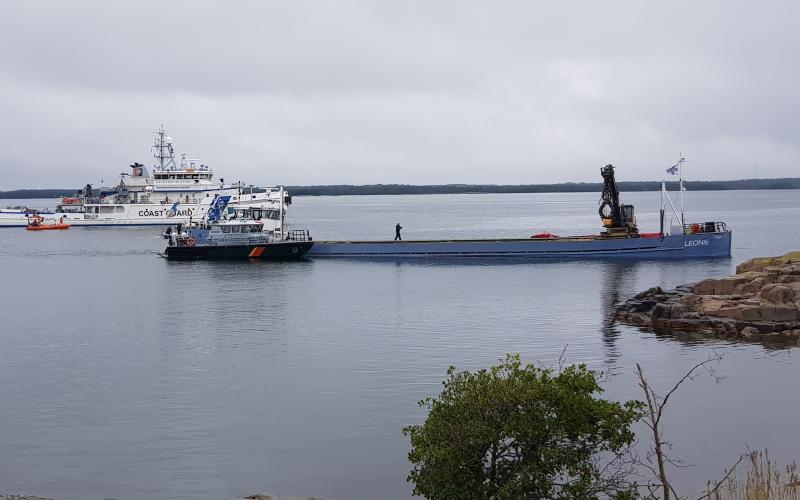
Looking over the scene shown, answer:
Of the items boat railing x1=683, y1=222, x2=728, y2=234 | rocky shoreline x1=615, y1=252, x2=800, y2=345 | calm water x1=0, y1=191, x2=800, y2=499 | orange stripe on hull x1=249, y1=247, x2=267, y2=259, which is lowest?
calm water x1=0, y1=191, x2=800, y2=499

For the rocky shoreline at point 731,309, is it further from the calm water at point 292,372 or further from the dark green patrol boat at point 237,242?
the dark green patrol boat at point 237,242

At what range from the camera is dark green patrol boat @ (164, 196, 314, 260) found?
220ft

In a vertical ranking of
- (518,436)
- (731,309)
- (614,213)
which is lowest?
(731,309)

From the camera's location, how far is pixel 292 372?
2797cm

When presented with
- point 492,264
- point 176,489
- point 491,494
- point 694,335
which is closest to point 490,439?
point 491,494

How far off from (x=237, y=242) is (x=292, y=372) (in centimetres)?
4153

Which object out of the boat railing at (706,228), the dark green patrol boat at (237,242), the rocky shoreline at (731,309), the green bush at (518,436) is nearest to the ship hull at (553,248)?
the boat railing at (706,228)

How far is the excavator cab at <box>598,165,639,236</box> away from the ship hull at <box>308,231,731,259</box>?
172 centimetres

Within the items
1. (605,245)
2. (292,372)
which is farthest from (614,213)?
(292,372)

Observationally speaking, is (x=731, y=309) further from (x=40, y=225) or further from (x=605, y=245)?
(x=40, y=225)

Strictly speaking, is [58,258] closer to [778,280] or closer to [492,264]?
[492,264]

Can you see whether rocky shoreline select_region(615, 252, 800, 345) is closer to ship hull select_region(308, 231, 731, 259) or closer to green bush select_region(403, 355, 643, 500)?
green bush select_region(403, 355, 643, 500)

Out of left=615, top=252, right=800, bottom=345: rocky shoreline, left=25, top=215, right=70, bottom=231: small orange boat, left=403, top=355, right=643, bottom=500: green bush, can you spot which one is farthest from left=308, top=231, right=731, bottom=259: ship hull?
left=25, top=215, right=70, bottom=231: small orange boat

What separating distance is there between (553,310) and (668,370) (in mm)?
13569
